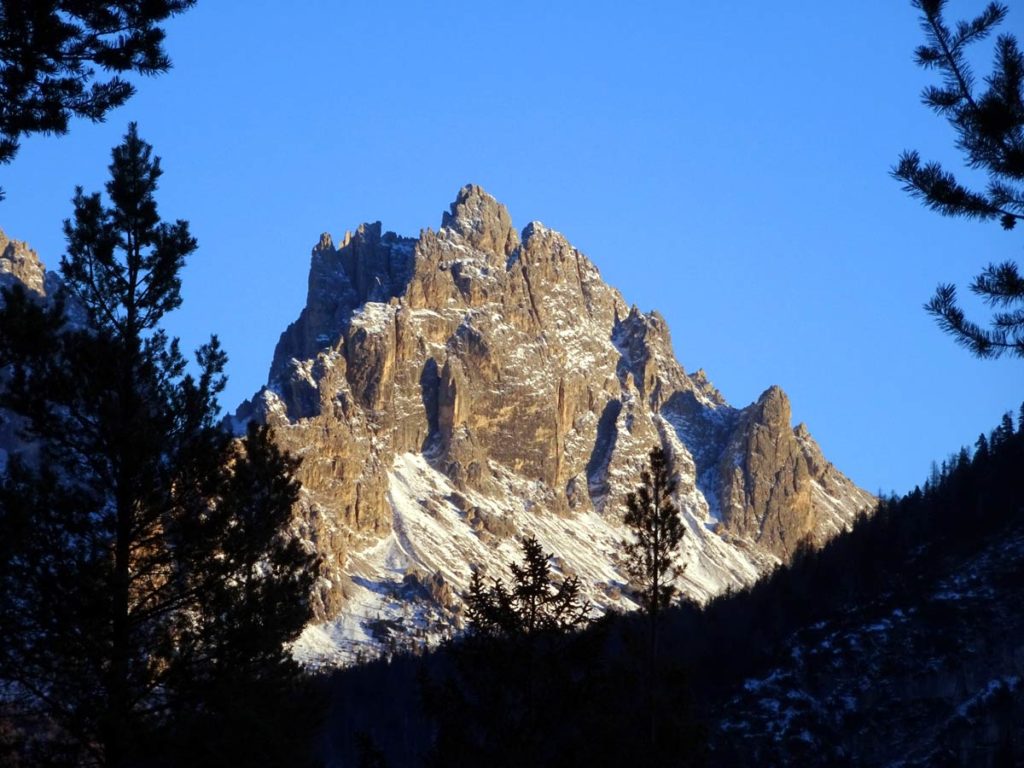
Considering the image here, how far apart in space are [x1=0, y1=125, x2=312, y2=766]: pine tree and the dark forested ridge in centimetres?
747

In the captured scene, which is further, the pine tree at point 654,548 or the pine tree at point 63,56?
the pine tree at point 654,548

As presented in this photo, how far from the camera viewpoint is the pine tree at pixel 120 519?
2573 cm

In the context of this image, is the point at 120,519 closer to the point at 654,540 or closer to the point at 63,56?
the point at 63,56

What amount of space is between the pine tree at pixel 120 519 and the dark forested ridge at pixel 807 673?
7.47 meters

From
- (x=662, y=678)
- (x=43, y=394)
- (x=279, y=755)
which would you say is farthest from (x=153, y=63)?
(x=662, y=678)

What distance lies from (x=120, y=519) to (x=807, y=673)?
81746 millimetres

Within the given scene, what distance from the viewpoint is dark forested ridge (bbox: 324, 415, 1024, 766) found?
35844 mm

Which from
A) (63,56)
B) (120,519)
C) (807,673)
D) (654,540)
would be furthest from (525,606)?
(807,673)

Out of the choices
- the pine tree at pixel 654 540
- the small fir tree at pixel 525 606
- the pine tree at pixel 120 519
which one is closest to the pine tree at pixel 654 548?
the pine tree at pixel 654 540

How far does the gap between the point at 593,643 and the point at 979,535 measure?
89647 mm

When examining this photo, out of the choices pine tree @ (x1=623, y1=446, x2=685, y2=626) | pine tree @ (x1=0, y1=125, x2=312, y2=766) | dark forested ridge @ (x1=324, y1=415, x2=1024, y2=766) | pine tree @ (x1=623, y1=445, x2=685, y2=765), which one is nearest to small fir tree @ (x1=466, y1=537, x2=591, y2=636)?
dark forested ridge @ (x1=324, y1=415, x2=1024, y2=766)

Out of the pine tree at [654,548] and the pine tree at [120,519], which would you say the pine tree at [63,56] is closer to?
the pine tree at [120,519]

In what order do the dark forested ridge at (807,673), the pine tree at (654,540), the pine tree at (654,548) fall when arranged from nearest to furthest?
the dark forested ridge at (807,673), the pine tree at (654,548), the pine tree at (654,540)

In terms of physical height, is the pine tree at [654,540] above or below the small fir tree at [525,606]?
above
